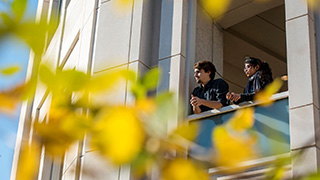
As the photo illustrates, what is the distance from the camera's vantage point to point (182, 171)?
5.57 ft

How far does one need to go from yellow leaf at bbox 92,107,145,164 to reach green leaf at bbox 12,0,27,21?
1.08 feet

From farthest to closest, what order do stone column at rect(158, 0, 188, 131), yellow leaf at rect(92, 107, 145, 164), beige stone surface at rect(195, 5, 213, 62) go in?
beige stone surface at rect(195, 5, 213, 62) → stone column at rect(158, 0, 188, 131) → yellow leaf at rect(92, 107, 145, 164)

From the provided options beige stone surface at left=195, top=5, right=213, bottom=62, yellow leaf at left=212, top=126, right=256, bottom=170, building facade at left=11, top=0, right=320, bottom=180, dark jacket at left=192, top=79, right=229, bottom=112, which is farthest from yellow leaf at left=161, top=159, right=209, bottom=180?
beige stone surface at left=195, top=5, right=213, bottom=62

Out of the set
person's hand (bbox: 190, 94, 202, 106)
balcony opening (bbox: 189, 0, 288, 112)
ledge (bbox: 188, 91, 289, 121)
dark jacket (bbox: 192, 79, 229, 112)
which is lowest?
ledge (bbox: 188, 91, 289, 121)

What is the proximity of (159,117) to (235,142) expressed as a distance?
0.67ft

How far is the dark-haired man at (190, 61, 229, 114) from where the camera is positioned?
10.3m

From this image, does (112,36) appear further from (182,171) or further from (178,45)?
(182,171)

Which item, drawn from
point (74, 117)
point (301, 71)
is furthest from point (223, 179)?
point (74, 117)

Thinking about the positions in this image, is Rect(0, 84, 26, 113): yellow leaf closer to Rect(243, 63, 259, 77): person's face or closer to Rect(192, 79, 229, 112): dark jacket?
Rect(243, 63, 259, 77): person's face

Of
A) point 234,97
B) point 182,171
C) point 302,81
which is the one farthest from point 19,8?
point 234,97

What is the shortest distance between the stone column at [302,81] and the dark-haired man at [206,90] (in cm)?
128

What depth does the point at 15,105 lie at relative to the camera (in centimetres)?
174

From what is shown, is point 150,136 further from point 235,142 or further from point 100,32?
point 100,32

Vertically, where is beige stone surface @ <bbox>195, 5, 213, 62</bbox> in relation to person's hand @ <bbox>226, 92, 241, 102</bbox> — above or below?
above
